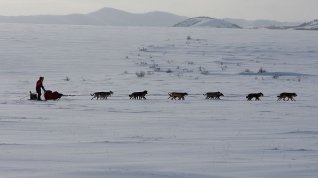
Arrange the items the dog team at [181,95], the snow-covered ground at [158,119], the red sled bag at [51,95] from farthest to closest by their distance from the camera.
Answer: the dog team at [181,95] → the red sled bag at [51,95] → the snow-covered ground at [158,119]

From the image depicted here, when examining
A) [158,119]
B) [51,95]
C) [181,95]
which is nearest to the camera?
[158,119]

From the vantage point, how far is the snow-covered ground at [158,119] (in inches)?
277

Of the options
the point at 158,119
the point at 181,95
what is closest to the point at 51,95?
the point at 181,95

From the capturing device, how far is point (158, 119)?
12.8 meters

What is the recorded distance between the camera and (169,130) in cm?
1095

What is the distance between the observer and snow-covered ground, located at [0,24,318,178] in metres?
7.05

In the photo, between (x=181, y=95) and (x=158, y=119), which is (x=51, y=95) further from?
(x=158, y=119)

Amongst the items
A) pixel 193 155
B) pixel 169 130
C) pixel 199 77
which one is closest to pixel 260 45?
pixel 199 77

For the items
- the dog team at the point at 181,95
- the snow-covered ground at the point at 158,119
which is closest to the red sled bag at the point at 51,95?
the snow-covered ground at the point at 158,119

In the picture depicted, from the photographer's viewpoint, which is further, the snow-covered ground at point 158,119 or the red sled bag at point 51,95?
the red sled bag at point 51,95

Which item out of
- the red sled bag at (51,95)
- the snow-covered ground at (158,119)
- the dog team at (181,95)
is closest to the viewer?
the snow-covered ground at (158,119)

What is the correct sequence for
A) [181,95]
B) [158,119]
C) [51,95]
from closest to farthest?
[158,119], [51,95], [181,95]

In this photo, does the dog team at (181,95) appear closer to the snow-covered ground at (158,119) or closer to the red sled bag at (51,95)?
the snow-covered ground at (158,119)

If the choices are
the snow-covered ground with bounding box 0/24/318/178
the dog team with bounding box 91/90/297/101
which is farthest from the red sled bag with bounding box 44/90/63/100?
the dog team with bounding box 91/90/297/101
